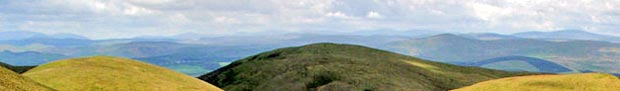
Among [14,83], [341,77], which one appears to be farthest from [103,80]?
[341,77]

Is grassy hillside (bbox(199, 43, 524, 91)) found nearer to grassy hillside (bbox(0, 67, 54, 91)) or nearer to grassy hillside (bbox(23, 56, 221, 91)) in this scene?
grassy hillside (bbox(23, 56, 221, 91))

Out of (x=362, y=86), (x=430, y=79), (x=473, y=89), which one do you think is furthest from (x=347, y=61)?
(x=473, y=89)

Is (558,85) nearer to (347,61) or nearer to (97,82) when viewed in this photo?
(97,82)

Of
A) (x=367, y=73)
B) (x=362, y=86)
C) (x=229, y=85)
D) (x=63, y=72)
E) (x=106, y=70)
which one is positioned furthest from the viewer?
(x=229, y=85)

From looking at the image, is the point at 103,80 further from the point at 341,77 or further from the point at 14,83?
the point at 341,77

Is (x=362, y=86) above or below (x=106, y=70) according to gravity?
below

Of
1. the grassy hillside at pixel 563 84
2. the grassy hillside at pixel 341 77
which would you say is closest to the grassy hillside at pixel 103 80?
the grassy hillside at pixel 563 84

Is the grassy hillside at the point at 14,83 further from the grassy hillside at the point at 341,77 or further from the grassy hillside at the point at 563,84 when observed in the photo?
the grassy hillside at the point at 341,77

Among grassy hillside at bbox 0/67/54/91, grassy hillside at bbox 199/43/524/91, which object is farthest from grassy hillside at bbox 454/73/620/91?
grassy hillside at bbox 0/67/54/91
